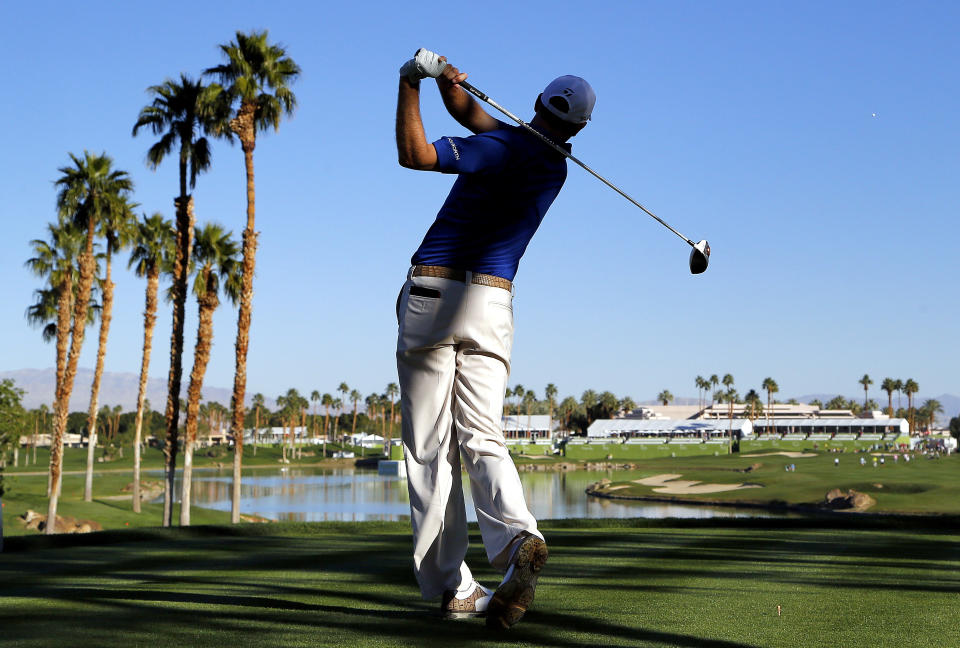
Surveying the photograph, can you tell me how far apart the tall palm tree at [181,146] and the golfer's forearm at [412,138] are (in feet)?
103

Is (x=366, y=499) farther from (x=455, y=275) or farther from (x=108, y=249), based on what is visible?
(x=455, y=275)

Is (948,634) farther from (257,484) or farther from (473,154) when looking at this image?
(257,484)

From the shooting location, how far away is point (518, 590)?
3.64 metres

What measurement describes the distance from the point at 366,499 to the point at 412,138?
70.9 meters

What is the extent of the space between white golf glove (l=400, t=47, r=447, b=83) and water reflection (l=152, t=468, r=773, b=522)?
1254 inches

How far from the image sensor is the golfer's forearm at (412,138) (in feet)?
11.9

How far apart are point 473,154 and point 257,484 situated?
319 feet

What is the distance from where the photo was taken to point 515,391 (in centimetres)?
18400

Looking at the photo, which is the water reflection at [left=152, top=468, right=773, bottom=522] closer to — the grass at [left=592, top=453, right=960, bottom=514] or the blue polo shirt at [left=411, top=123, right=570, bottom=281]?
the grass at [left=592, top=453, right=960, bottom=514]

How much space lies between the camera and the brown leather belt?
406 cm

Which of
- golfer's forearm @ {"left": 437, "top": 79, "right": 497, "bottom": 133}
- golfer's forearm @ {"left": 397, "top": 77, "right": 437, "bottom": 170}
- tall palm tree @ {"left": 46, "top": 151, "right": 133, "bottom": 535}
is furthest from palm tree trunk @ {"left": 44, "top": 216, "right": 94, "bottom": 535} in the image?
golfer's forearm @ {"left": 397, "top": 77, "right": 437, "bottom": 170}

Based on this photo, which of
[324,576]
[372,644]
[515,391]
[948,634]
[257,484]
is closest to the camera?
[372,644]

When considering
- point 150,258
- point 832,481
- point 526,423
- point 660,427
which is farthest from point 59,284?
point 526,423

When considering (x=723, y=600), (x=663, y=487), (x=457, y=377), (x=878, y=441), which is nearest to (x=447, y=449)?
(x=457, y=377)
